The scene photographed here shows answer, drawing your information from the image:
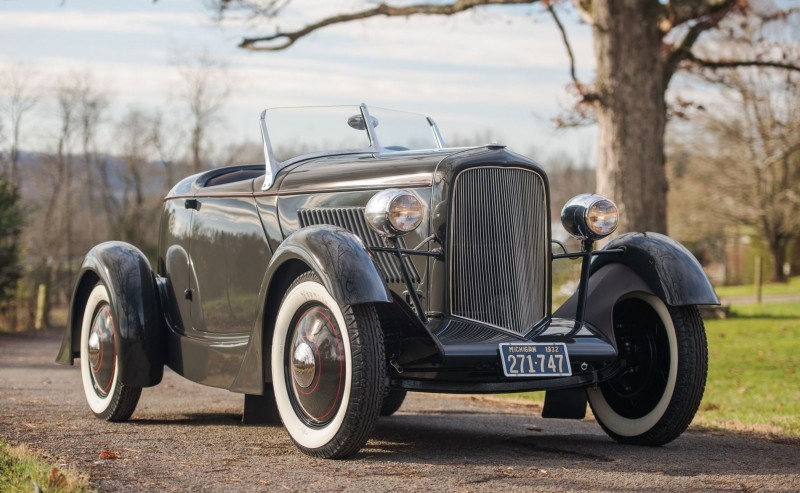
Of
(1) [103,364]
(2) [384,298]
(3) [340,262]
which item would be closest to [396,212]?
(3) [340,262]

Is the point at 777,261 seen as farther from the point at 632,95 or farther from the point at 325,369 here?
the point at 325,369

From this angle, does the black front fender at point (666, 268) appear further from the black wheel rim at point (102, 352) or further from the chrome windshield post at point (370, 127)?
the black wheel rim at point (102, 352)

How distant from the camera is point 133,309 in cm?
673

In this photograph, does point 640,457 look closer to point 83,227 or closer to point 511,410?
point 511,410

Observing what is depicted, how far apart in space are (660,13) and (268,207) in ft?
29.8

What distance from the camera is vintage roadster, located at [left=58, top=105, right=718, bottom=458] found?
4953 mm

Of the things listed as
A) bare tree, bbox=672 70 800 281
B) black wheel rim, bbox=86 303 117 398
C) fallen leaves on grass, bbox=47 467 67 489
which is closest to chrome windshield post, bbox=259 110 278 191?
black wheel rim, bbox=86 303 117 398

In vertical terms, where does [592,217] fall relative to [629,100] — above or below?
below

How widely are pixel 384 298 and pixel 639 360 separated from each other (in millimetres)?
1922

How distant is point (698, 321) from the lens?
564 centimetres

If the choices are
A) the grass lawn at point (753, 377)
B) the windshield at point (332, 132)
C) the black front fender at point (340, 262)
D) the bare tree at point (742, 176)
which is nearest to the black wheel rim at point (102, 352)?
the windshield at point (332, 132)

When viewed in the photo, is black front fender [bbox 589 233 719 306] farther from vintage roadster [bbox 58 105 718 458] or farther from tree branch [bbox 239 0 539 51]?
tree branch [bbox 239 0 539 51]

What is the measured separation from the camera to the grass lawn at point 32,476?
12.8ft

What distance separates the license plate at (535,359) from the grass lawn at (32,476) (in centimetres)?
208
